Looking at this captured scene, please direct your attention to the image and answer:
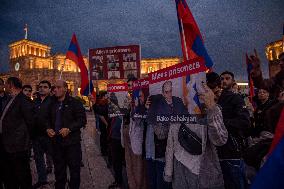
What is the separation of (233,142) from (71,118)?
3058 millimetres

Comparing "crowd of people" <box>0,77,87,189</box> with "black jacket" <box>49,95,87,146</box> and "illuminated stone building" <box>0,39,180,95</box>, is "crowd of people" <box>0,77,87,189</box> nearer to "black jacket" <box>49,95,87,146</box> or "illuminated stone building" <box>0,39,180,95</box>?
"black jacket" <box>49,95,87,146</box>

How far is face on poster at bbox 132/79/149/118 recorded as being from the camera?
4989 mm

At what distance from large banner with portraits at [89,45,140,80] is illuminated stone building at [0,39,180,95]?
3601 inches

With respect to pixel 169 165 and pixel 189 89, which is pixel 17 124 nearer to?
pixel 169 165

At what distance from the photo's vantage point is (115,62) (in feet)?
30.0

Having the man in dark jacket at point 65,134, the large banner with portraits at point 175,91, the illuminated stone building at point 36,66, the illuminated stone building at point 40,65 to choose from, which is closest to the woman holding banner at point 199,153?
the large banner with portraits at point 175,91

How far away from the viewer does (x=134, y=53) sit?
885 cm

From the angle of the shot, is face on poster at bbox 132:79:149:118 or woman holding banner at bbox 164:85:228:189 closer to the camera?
woman holding banner at bbox 164:85:228:189

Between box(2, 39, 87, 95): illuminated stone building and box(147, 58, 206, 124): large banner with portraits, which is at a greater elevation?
box(2, 39, 87, 95): illuminated stone building

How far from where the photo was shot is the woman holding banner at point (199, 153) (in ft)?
9.97

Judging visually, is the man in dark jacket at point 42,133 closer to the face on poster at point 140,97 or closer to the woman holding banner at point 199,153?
the face on poster at point 140,97

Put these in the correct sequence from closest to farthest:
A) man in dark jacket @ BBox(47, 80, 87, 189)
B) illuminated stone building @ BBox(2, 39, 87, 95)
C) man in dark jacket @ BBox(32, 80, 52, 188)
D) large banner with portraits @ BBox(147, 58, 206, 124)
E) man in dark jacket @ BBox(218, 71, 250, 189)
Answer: large banner with portraits @ BBox(147, 58, 206, 124), man in dark jacket @ BBox(218, 71, 250, 189), man in dark jacket @ BBox(47, 80, 87, 189), man in dark jacket @ BBox(32, 80, 52, 188), illuminated stone building @ BBox(2, 39, 87, 95)

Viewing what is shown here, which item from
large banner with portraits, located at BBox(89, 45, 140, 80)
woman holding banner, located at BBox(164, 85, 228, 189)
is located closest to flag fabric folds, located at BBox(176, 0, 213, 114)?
woman holding banner, located at BBox(164, 85, 228, 189)

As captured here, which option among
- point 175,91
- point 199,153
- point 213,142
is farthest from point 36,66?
point 213,142
